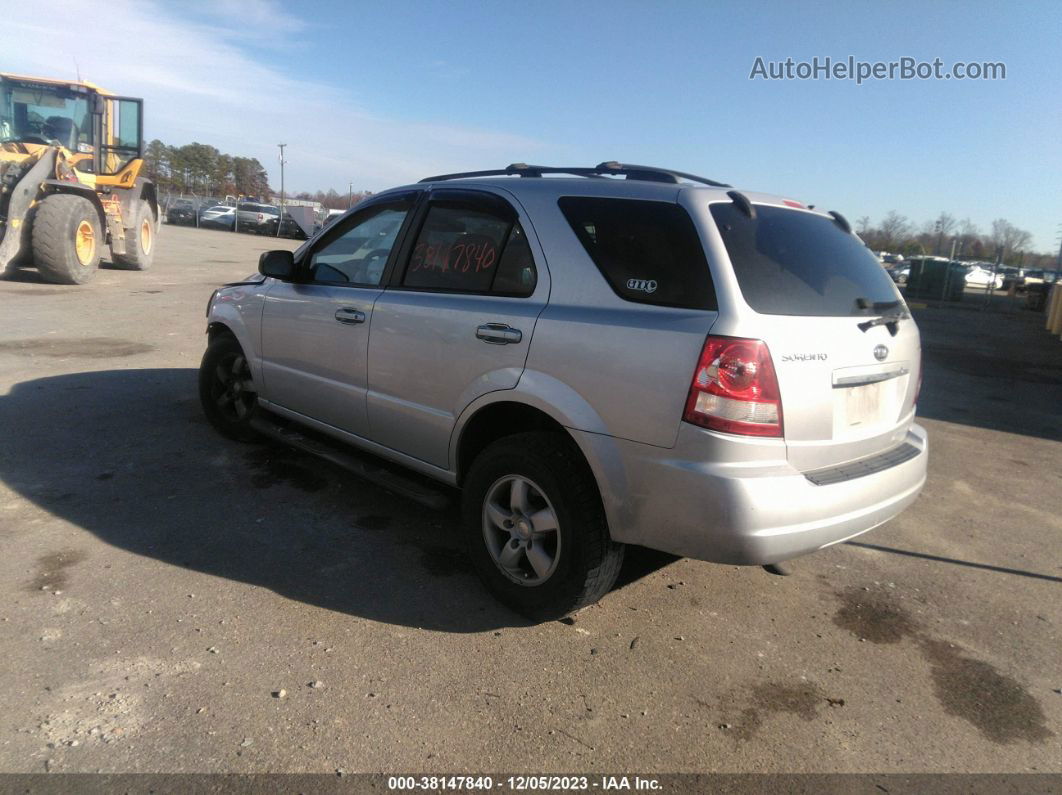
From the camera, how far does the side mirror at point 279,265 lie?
4508 millimetres

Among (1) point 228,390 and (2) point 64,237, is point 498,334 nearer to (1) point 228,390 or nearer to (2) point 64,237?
(1) point 228,390

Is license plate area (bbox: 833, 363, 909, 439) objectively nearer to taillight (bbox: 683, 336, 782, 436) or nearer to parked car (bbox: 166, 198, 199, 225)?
taillight (bbox: 683, 336, 782, 436)

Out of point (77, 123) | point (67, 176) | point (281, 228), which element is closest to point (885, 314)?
point (67, 176)

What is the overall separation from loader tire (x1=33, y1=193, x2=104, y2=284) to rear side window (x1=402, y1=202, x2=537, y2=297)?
11.0 meters

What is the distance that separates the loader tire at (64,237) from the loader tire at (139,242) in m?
2.01

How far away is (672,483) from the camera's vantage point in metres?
2.75

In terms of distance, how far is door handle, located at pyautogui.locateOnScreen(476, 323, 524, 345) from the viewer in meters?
3.21

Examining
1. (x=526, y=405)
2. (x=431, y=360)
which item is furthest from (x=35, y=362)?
(x=526, y=405)

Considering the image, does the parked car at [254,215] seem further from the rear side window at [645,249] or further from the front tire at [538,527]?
the rear side window at [645,249]

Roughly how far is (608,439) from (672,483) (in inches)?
12.1

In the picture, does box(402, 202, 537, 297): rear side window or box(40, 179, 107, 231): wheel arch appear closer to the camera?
box(402, 202, 537, 297): rear side window

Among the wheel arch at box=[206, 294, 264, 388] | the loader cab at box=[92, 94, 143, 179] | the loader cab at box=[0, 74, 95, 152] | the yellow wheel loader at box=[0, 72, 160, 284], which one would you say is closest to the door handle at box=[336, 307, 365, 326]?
the wheel arch at box=[206, 294, 264, 388]

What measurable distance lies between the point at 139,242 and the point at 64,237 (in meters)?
3.49

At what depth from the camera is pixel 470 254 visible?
3.62m
